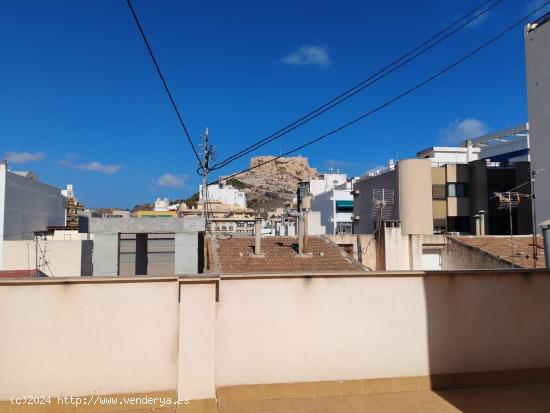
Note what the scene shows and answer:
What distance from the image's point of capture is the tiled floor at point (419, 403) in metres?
4.01

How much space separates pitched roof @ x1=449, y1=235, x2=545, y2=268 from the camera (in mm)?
15242

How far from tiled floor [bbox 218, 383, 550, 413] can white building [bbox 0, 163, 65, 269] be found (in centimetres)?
2914

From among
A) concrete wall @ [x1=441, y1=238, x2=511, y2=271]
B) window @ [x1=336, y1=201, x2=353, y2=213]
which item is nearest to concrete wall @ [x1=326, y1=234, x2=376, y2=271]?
concrete wall @ [x1=441, y1=238, x2=511, y2=271]

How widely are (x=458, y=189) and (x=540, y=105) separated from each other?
311 inches

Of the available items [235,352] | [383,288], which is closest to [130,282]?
[235,352]

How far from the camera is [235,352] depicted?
420 centimetres

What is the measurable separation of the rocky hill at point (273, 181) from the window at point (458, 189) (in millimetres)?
78790

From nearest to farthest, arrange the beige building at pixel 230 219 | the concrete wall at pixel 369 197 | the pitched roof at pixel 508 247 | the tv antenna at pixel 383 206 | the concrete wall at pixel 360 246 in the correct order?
1. the pitched roof at pixel 508 247
2. the concrete wall at pixel 360 246
3. the tv antenna at pixel 383 206
4. the concrete wall at pixel 369 197
5. the beige building at pixel 230 219

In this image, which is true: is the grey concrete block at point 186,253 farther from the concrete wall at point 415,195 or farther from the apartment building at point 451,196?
the concrete wall at point 415,195

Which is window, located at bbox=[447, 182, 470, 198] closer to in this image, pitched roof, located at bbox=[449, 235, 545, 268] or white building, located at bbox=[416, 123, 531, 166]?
white building, located at bbox=[416, 123, 531, 166]

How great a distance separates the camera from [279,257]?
1841cm

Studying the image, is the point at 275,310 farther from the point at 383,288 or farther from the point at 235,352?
the point at 383,288

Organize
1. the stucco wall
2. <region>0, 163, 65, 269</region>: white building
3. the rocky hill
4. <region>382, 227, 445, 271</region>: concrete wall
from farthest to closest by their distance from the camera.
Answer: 1. the rocky hill
2. <region>0, 163, 65, 269</region>: white building
3. <region>382, 227, 445, 271</region>: concrete wall
4. the stucco wall

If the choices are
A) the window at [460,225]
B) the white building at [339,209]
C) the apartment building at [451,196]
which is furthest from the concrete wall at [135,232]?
the white building at [339,209]
